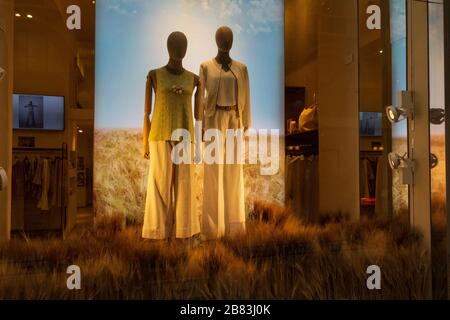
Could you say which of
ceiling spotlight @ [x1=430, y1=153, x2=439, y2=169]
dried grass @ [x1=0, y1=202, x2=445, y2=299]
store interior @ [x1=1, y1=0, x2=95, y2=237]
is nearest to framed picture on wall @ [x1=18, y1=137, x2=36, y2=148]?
store interior @ [x1=1, y1=0, x2=95, y2=237]

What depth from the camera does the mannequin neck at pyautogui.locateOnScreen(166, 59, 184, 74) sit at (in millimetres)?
2387

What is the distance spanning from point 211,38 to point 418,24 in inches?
51.5

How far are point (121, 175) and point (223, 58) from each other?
0.89 meters

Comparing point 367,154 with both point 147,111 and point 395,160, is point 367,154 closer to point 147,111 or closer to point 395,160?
point 395,160

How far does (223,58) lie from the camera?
246 centimetres

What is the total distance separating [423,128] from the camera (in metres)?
2.59

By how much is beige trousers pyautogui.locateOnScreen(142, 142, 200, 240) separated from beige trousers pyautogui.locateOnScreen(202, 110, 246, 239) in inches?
3.3

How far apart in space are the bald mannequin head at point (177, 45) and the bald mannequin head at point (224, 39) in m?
0.19

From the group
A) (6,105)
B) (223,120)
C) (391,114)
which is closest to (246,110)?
(223,120)

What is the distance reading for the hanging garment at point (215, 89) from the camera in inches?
96.5

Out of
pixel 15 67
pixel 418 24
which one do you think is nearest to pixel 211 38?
pixel 15 67

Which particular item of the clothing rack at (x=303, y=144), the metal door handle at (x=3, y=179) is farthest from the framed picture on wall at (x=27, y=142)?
the clothing rack at (x=303, y=144)
